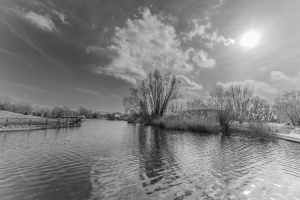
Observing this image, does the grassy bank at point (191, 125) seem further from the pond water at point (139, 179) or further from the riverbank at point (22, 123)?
the riverbank at point (22, 123)

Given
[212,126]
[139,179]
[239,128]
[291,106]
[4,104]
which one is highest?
[4,104]

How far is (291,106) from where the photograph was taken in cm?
3141

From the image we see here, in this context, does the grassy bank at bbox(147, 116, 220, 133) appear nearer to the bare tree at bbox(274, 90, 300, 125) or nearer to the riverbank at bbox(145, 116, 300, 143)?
the riverbank at bbox(145, 116, 300, 143)

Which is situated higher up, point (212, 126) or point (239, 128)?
point (212, 126)

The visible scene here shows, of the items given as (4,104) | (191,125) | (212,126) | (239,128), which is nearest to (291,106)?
(239,128)

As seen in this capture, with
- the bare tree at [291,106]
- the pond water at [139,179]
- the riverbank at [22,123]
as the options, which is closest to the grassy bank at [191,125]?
the pond water at [139,179]

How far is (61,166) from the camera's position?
568cm

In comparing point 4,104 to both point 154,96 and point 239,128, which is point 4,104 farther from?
point 239,128

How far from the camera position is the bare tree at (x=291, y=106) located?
28837 mm

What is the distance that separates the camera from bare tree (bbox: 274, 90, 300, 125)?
94.6 ft

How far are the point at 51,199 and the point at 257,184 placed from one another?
5.96m

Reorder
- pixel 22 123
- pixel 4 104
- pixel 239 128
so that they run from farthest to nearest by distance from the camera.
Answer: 1. pixel 4 104
2. pixel 22 123
3. pixel 239 128

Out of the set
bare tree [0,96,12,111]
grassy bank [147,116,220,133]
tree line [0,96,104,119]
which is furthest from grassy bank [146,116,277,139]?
bare tree [0,96,12,111]

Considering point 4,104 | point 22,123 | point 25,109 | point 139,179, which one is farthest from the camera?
point 25,109
